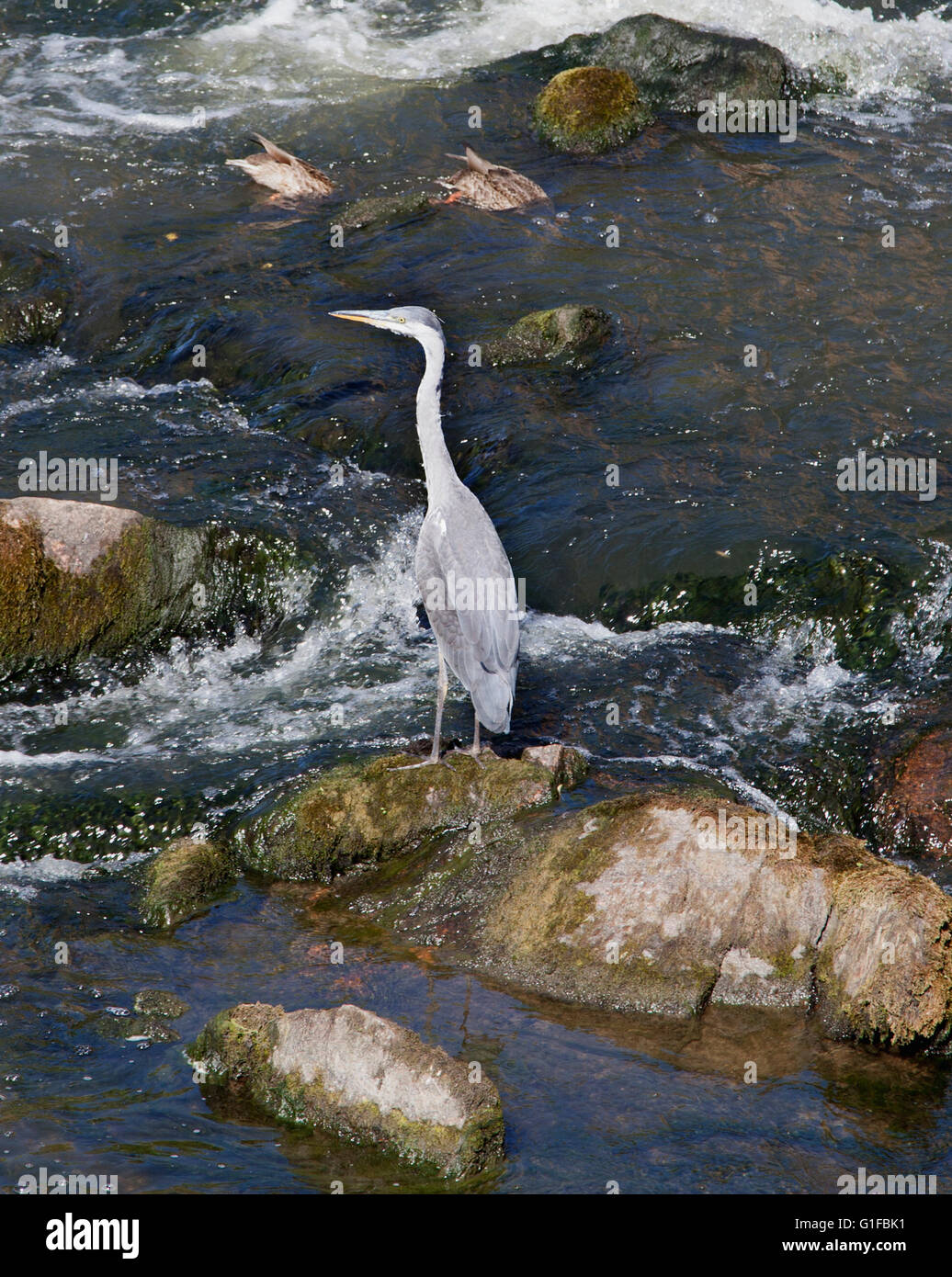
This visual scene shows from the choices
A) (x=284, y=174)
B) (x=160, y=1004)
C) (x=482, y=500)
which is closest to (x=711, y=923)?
(x=160, y=1004)

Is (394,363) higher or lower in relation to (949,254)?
lower

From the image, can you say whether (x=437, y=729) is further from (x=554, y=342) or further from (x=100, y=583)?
(x=554, y=342)

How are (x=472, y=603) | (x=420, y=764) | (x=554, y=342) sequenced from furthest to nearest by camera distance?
(x=554, y=342), (x=472, y=603), (x=420, y=764)

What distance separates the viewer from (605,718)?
7.23 m

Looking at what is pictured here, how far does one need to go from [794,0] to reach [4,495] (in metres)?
13.4

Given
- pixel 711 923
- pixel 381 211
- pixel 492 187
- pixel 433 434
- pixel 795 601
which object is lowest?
pixel 711 923

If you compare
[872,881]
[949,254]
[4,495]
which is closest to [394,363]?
[4,495]

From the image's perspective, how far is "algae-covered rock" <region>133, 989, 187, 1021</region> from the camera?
5.11 m

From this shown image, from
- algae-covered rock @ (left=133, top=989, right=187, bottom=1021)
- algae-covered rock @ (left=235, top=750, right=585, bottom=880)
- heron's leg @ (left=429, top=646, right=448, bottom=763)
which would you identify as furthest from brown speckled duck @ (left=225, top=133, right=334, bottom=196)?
algae-covered rock @ (left=133, top=989, right=187, bottom=1021)

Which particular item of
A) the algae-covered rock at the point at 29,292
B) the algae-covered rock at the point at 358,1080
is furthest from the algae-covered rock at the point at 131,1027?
the algae-covered rock at the point at 29,292

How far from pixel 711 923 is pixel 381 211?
927cm

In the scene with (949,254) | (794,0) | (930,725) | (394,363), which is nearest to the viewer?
(930,725)

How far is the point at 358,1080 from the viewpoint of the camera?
14.5 ft
